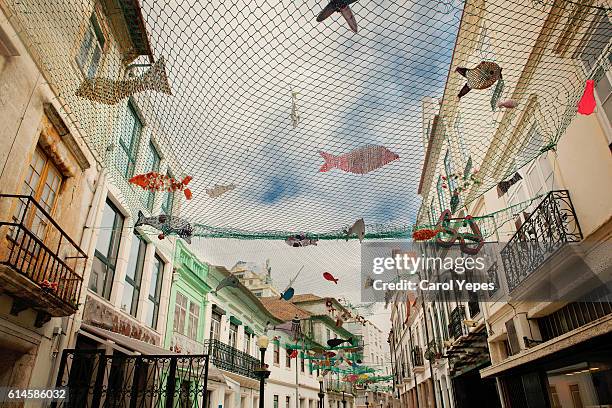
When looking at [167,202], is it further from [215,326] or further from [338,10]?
[338,10]

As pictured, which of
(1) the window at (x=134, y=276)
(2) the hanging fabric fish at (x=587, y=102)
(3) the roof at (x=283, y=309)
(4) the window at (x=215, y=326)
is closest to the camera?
(2) the hanging fabric fish at (x=587, y=102)

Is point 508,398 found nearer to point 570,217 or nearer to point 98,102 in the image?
point 570,217

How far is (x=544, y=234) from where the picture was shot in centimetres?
669

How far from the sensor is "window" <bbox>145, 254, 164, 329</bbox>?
10398 mm

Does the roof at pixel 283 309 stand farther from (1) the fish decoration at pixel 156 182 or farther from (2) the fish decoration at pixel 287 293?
(1) the fish decoration at pixel 156 182

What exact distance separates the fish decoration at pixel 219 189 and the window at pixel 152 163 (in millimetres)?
3796

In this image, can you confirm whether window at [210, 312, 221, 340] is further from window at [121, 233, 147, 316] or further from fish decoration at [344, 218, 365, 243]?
fish decoration at [344, 218, 365, 243]

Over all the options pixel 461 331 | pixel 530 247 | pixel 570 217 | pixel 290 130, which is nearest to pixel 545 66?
pixel 570 217

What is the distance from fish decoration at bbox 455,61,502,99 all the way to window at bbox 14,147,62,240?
243 inches

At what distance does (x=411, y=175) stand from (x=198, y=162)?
3.48 metres

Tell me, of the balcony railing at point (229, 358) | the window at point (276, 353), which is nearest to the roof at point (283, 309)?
the window at point (276, 353)

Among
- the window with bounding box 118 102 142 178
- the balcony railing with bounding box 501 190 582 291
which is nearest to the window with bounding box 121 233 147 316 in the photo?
the window with bounding box 118 102 142 178

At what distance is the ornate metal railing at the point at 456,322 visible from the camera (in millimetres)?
12773

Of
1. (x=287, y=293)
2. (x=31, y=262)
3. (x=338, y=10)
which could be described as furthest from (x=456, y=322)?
(x=31, y=262)
